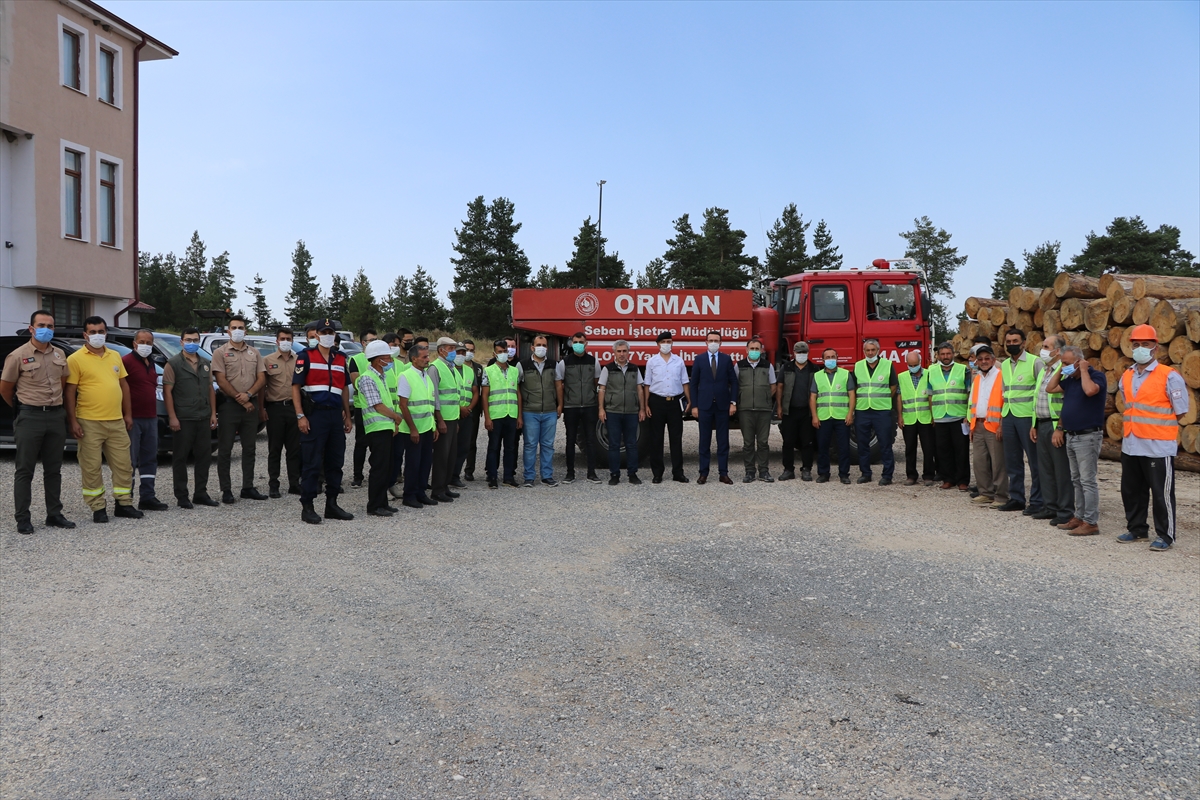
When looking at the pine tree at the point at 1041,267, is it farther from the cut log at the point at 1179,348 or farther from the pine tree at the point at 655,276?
the cut log at the point at 1179,348

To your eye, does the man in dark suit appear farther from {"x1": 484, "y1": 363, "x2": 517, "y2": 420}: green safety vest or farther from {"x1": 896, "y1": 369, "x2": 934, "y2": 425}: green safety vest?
{"x1": 484, "y1": 363, "x2": 517, "y2": 420}: green safety vest

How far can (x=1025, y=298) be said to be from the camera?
14766 mm

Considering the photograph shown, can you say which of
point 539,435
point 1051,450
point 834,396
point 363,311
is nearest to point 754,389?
point 834,396

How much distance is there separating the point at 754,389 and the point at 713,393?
526mm

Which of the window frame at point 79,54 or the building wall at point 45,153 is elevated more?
the window frame at point 79,54

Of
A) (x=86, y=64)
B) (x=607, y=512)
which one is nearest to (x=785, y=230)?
(x=86, y=64)

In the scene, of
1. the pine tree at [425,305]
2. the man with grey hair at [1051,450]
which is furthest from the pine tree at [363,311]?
the man with grey hair at [1051,450]

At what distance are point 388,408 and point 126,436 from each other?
8.18 feet

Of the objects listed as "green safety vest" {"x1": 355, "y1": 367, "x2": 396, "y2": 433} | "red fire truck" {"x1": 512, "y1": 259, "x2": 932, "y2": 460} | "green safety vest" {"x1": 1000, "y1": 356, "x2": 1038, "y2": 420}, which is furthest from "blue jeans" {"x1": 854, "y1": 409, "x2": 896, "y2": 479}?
"green safety vest" {"x1": 355, "y1": 367, "x2": 396, "y2": 433}

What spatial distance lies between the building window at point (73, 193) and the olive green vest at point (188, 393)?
14145 millimetres

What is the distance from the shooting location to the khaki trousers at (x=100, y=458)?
823 cm

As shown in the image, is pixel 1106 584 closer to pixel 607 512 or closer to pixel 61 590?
pixel 607 512

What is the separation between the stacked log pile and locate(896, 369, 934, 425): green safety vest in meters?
2.16

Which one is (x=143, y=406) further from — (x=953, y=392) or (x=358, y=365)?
(x=953, y=392)
